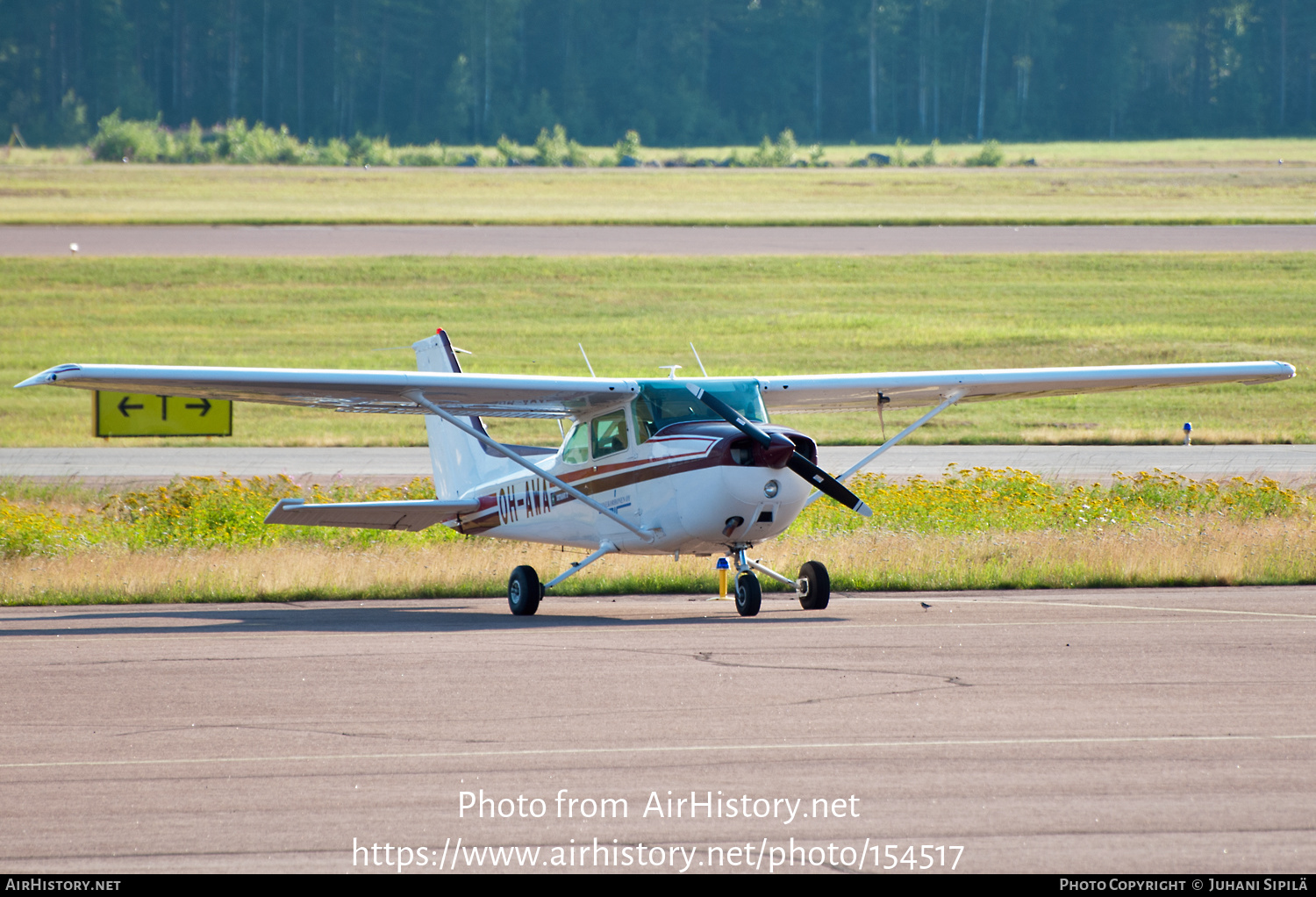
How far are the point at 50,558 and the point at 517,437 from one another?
579 inches

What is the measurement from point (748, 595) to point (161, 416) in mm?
16028

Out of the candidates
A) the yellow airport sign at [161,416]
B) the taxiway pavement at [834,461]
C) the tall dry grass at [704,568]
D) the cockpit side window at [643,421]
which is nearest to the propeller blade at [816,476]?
the cockpit side window at [643,421]

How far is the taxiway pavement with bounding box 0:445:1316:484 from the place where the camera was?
2453 cm

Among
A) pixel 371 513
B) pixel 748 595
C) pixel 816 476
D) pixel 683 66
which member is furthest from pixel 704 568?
pixel 683 66

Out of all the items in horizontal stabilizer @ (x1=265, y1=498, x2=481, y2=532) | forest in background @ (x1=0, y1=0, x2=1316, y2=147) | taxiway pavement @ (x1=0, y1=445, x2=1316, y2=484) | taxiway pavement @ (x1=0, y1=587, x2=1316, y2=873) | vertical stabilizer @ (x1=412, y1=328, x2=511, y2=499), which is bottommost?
taxiway pavement @ (x1=0, y1=445, x2=1316, y2=484)

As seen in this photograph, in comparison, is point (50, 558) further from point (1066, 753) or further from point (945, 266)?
point (945, 266)

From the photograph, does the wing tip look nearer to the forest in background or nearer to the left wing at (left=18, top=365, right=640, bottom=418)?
the left wing at (left=18, top=365, right=640, bottom=418)

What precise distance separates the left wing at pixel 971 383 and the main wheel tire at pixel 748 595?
2179 millimetres

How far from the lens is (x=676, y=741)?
8172mm

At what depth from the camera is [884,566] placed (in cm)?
1623

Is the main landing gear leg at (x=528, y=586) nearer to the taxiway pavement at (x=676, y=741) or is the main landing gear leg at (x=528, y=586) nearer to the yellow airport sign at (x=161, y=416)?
the taxiway pavement at (x=676, y=741)

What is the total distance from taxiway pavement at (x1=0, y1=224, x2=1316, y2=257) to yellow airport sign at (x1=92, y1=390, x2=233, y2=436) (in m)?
22.4

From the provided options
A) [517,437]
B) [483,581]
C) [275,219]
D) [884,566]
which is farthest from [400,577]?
[275,219]

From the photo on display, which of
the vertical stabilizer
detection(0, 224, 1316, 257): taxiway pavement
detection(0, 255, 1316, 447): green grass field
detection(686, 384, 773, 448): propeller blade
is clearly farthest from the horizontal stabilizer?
detection(0, 224, 1316, 257): taxiway pavement
